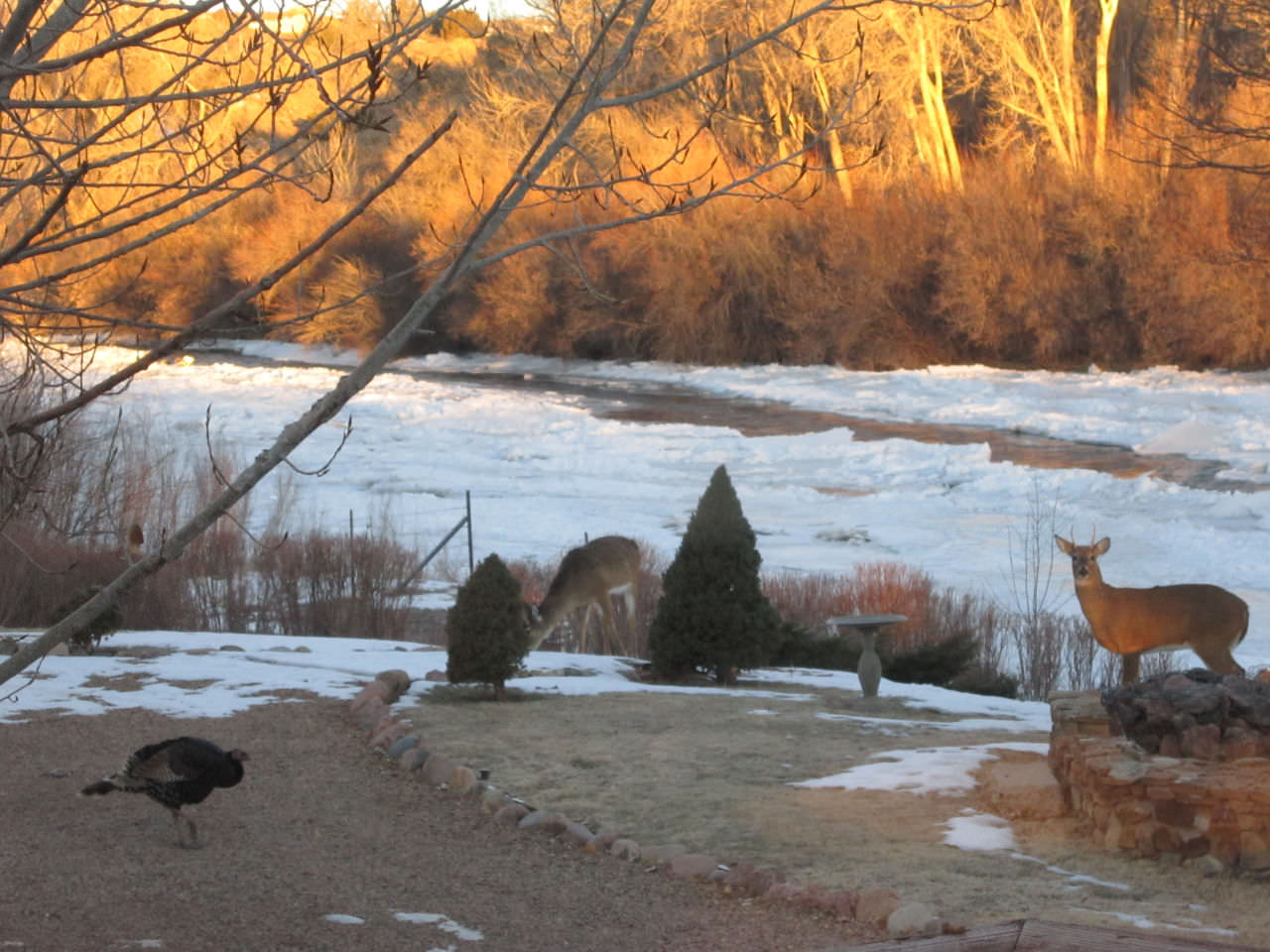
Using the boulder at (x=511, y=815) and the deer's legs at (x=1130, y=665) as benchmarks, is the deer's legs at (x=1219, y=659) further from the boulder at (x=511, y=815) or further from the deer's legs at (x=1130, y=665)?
the boulder at (x=511, y=815)

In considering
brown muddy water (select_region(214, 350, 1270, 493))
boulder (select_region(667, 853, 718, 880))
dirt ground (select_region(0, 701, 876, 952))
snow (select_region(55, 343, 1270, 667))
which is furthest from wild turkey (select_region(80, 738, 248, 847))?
brown muddy water (select_region(214, 350, 1270, 493))

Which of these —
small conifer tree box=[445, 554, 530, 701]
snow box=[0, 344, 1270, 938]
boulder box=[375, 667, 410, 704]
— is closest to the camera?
small conifer tree box=[445, 554, 530, 701]

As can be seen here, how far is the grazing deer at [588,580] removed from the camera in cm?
1232

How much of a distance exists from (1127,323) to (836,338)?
875 centimetres

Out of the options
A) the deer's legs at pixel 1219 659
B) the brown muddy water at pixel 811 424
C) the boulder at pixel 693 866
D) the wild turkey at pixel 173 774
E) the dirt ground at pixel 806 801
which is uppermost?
the brown muddy water at pixel 811 424

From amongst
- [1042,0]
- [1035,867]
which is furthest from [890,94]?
[1035,867]

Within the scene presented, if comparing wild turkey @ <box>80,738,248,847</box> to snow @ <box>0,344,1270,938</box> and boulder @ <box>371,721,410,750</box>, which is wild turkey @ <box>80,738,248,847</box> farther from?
boulder @ <box>371,721,410,750</box>

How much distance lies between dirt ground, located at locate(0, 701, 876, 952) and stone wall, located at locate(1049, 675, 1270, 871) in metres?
1.59

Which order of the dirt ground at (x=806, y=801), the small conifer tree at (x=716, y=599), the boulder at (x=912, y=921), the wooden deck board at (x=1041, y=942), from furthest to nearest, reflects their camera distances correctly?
the small conifer tree at (x=716, y=599), the dirt ground at (x=806, y=801), the boulder at (x=912, y=921), the wooden deck board at (x=1041, y=942)

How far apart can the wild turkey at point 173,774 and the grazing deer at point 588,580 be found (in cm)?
523

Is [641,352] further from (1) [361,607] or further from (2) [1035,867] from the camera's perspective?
(2) [1035,867]

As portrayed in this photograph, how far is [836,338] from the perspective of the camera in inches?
1810

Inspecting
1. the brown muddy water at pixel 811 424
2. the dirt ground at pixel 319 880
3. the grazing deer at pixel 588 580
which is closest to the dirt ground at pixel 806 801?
the dirt ground at pixel 319 880

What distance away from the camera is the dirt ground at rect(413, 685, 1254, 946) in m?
5.96
